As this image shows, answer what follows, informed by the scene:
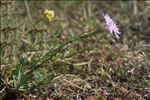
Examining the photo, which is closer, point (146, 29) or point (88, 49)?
point (88, 49)

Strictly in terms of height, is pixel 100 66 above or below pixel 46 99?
above

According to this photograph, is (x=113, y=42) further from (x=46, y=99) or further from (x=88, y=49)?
(x=46, y=99)

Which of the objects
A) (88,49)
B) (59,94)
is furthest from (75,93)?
(88,49)

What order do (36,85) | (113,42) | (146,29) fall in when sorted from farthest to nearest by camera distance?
(146,29) < (113,42) < (36,85)

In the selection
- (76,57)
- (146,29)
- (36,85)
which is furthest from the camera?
(146,29)

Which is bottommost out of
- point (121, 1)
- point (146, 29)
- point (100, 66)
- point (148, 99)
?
point (148, 99)

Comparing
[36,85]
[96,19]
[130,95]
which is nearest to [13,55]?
[36,85]

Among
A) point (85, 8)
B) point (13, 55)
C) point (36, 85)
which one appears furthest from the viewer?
point (85, 8)

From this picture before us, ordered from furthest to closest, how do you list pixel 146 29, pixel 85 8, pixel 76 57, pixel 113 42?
pixel 85 8 → pixel 146 29 → pixel 113 42 → pixel 76 57

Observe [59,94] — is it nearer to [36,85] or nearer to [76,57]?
[36,85]
